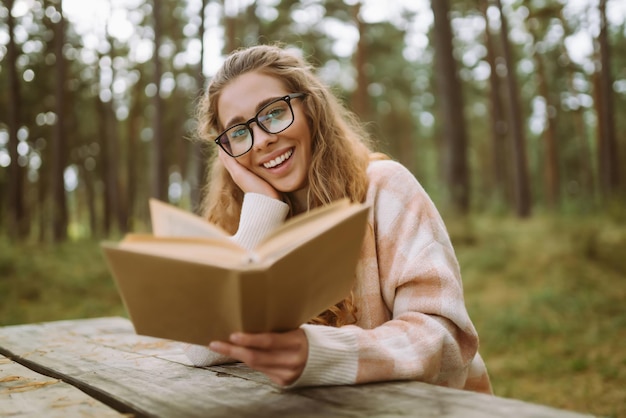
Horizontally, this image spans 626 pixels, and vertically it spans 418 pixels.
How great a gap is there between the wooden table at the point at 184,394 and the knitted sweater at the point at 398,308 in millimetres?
57

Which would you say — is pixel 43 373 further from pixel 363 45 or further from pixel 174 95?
pixel 174 95

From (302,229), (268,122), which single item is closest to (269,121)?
(268,122)

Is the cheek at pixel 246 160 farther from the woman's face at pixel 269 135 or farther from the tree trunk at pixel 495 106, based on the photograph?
the tree trunk at pixel 495 106

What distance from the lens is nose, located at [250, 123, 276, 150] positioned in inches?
73.9

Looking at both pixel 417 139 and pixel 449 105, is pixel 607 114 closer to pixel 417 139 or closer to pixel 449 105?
pixel 449 105

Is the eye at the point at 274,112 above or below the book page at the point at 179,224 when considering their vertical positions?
above

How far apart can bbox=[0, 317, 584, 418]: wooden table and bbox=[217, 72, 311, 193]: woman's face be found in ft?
2.18

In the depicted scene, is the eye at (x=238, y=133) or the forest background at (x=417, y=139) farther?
the forest background at (x=417, y=139)

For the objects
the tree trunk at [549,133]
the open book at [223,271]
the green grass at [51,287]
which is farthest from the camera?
the tree trunk at [549,133]

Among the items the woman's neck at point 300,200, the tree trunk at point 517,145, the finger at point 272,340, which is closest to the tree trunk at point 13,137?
the tree trunk at point 517,145

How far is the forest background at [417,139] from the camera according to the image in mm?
6168

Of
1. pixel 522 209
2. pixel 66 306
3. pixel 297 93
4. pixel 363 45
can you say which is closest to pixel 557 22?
pixel 363 45

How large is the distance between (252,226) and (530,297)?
233 inches

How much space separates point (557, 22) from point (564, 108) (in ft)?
29.4
